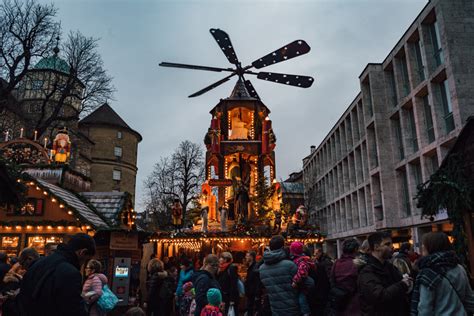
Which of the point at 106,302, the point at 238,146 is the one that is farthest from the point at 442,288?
the point at 238,146

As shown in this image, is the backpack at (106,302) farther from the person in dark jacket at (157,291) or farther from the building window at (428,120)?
the building window at (428,120)

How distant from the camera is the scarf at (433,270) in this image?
318 cm

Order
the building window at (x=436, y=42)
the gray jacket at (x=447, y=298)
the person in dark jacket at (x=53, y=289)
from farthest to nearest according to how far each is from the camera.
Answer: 1. the building window at (x=436, y=42)
2. the gray jacket at (x=447, y=298)
3. the person in dark jacket at (x=53, y=289)

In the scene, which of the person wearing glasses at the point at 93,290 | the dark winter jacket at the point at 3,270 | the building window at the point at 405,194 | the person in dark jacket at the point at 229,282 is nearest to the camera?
the person wearing glasses at the point at 93,290

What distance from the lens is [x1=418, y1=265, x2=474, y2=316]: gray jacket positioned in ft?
10.2

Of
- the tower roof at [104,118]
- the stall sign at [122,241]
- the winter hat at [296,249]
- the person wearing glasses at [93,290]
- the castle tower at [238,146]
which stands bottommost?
the person wearing glasses at [93,290]

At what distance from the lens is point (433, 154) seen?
2144 centimetres

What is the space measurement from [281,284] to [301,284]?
260 millimetres

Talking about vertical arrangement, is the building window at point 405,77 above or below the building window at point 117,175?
above

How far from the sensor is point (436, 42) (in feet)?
70.4

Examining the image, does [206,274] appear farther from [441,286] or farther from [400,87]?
[400,87]

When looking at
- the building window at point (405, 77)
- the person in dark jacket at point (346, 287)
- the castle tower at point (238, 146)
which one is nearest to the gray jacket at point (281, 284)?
the person in dark jacket at point (346, 287)

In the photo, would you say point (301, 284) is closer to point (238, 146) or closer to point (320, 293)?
point (320, 293)

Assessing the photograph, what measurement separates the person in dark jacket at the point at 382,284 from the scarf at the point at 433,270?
13cm
